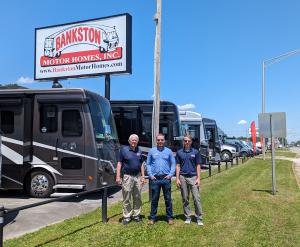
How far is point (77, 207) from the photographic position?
12.3 m

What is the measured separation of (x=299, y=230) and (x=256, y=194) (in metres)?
5.50

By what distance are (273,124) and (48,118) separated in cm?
709

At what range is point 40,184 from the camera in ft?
44.5

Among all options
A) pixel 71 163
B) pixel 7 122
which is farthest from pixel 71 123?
pixel 7 122

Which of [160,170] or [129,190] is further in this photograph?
[129,190]

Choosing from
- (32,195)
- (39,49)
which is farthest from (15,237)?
(39,49)

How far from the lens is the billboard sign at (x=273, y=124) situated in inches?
594

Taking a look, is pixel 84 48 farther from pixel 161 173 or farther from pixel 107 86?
pixel 161 173

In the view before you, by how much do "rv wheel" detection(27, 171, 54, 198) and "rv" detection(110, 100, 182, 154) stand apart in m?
7.86

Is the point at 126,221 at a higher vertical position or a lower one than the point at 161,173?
lower

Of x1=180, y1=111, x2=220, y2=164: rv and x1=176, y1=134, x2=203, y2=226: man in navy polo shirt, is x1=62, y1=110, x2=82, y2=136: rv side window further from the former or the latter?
x1=180, y1=111, x2=220, y2=164: rv

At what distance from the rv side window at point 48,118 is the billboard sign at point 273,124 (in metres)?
6.58

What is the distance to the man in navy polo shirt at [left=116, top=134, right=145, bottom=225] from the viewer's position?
364 inches

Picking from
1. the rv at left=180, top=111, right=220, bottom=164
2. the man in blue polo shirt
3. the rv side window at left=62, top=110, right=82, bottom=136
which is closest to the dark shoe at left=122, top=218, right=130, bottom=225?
the man in blue polo shirt
